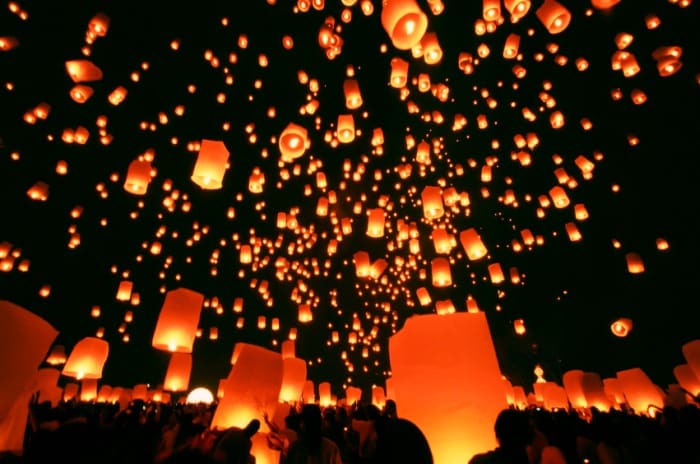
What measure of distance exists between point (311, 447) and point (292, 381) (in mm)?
6592

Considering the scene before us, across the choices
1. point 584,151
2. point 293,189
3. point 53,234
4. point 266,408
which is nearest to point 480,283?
point 584,151

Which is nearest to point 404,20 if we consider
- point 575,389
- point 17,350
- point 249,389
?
point 17,350

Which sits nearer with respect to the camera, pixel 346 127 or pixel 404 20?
pixel 404 20

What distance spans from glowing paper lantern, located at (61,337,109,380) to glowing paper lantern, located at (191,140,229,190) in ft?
14.5

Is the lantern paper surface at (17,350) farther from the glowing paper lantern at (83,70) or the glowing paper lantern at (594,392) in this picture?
the glowing paper lantern at (594,392)

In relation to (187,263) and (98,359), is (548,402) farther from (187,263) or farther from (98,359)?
(187,263)

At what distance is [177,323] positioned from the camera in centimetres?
530

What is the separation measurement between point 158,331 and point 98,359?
9.46 feet

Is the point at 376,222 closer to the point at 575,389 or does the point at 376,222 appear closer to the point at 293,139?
the point at 293,139

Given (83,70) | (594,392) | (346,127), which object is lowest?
(594,392)

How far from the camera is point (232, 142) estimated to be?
45.9ft

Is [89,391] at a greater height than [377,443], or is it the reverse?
[89,391]

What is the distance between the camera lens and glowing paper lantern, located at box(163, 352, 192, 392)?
1019cm

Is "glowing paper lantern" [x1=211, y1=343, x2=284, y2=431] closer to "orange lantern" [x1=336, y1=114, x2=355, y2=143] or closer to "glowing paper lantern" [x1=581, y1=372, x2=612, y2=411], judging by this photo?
"orange lantern" [x1=336, y1=114, x2=355, y2=143]
